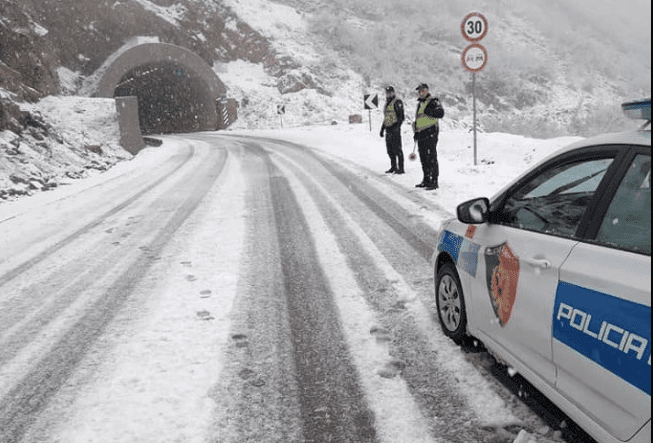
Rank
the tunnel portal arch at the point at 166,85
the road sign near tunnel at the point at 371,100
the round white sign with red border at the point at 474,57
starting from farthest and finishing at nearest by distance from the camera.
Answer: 1. the tunnel portal arch at the point at 166,85
2. the road sign near tunnel at the point at 371,100
3. the round white sign with red border at the point at 474,57

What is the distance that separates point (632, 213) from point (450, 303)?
163cm

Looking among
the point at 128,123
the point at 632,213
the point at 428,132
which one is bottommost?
the point at 632,213

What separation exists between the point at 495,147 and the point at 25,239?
10659mm

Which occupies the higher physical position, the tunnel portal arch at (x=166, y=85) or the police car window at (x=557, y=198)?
the tunnel portal arch at (x=166, y=85)

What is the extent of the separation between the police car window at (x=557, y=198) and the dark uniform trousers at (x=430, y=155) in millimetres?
5845

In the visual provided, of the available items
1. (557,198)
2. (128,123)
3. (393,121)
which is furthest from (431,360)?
(128,123)

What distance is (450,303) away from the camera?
3.29 meters

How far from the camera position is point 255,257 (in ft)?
17.1

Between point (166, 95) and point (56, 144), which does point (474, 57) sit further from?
point (166, 95)

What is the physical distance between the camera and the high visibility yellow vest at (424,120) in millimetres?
8367

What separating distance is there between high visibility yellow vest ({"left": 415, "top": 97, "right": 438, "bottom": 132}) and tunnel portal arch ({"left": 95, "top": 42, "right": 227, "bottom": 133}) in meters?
26.9

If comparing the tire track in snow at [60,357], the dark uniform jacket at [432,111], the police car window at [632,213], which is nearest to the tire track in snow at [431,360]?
the police car window at [632,213]

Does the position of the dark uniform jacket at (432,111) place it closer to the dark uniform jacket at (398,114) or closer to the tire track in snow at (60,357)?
the dark uniform jacket at (398,114)

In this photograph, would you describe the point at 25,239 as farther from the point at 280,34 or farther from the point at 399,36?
the point at 399,36
